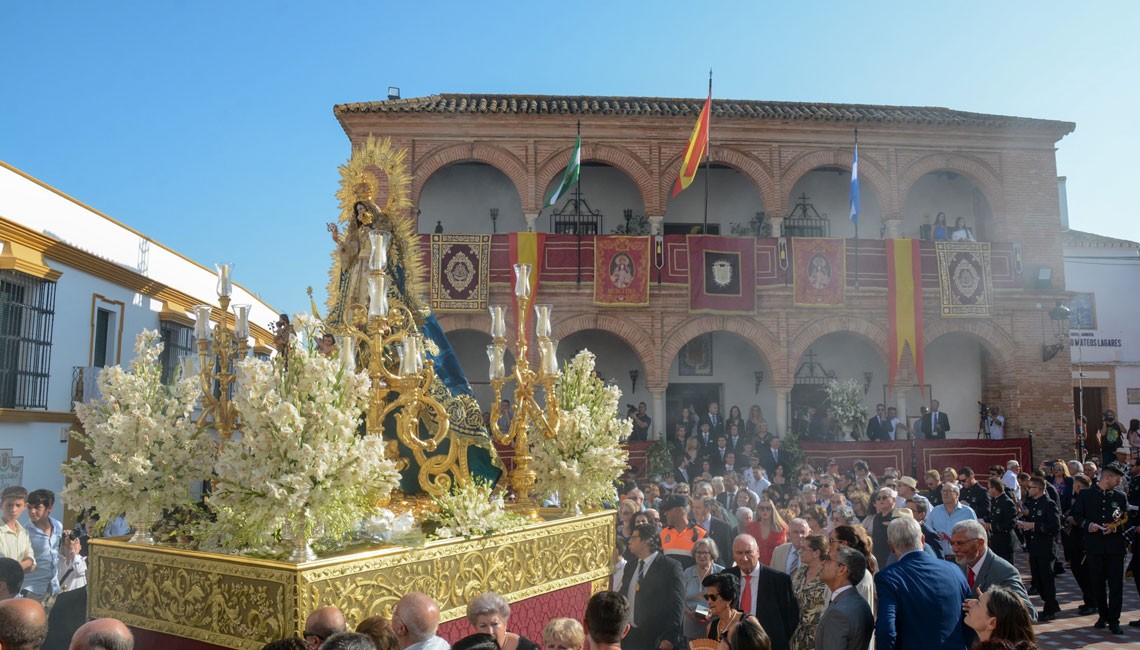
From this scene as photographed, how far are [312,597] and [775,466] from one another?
12385mm

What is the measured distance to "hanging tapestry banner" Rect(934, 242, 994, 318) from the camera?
18562 millimetres

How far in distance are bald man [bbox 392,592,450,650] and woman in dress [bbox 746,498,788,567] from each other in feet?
14.3

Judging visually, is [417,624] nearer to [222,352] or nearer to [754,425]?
[222,352]

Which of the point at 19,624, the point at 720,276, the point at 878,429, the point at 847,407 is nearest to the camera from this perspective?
the point at 19,624

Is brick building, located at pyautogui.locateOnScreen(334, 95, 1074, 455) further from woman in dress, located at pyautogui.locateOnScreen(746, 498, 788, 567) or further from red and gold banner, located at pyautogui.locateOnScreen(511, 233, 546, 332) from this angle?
woman in dress, located at pyautogui.locateOnScreen(746, 498, 788, 567)

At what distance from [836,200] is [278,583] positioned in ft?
63.7

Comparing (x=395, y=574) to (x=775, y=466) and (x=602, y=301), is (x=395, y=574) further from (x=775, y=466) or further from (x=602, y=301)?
(x=602, y=301)

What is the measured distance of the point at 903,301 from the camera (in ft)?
60.4

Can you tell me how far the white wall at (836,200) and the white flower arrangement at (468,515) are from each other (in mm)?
17254

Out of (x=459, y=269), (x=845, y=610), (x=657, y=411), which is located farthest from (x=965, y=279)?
(x=845, y=610)

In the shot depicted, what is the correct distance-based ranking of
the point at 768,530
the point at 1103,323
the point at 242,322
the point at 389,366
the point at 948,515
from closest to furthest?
1. the point at 242,322
2. the point at 389,366
3. the point at 768,530
4. the point at 948,515
5. the point at 1103,323

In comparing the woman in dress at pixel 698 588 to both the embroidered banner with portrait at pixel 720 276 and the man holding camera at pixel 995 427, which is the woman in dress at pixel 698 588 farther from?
the man holding camera at pixel 995 427

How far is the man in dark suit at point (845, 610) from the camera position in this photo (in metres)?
4.09

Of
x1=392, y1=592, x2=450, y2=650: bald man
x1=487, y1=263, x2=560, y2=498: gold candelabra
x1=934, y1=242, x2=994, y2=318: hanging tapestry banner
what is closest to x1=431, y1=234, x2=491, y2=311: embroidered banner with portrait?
x1=934, y1=242, x2=994, y2=318: hanging tapestry banner
